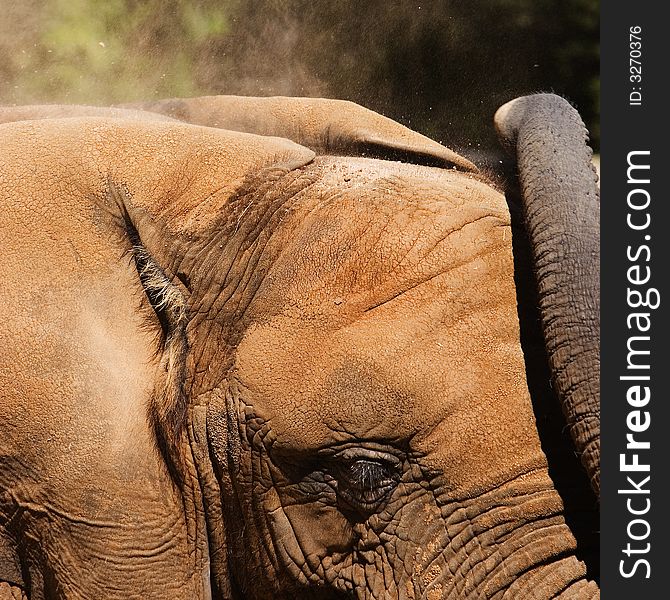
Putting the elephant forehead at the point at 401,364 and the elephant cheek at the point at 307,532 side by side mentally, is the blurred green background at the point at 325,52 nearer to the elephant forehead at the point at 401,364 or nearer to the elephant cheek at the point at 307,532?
the elephant forehead at the point at 401,364

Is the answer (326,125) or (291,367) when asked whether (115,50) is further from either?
(291,367)

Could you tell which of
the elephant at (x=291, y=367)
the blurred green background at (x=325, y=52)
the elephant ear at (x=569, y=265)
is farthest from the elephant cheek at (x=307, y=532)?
the blurred green background at (x=325, y=52)

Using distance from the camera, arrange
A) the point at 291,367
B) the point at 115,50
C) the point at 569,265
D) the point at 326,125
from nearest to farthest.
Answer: the point at 569,265 < the point at 291,367 < the point at 326,125 < the point at 115,50

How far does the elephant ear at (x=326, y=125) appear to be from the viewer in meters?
3.11

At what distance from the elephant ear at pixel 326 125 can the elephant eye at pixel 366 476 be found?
0.93 metres

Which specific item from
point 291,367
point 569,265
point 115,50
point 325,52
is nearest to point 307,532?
point 291,367

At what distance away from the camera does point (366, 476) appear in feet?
8.31

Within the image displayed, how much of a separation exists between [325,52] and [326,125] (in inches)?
128

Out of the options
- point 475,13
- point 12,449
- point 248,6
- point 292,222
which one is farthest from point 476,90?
point 12,449

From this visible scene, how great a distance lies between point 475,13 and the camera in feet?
22.5

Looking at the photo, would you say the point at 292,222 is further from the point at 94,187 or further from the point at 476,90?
the point at 476,90

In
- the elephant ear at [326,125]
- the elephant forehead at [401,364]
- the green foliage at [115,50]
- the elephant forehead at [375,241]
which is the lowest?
the elephant forehead at [401,364]

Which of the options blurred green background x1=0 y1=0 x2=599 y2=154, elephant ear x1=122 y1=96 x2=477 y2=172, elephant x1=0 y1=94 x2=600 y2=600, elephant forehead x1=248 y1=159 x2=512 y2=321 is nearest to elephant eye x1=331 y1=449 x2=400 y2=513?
elephant x1=0 y1=94 x2=600 y2=600

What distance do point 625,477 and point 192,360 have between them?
110 centimetres
